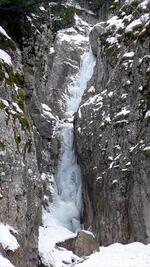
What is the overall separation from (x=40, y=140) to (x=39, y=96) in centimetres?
331

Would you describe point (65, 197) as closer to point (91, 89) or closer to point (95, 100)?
point (95, 100)

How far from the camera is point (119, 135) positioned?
23.3 m

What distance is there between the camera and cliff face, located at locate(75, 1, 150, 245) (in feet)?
70.4

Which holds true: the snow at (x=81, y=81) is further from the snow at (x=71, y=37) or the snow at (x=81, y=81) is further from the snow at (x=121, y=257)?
the snow at (x=121, y=257)

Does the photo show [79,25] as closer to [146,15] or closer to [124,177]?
[146,15]

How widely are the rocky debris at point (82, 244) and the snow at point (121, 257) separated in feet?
4.31

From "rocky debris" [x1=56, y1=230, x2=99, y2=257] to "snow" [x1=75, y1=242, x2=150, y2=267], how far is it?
1313 millimetres

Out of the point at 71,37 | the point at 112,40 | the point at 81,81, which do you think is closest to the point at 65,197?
the point at 112,40

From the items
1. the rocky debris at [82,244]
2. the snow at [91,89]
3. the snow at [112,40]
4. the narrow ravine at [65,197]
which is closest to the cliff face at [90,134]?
the snow at [91,89]

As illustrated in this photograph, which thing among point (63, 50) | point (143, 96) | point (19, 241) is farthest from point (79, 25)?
point (19, 241)

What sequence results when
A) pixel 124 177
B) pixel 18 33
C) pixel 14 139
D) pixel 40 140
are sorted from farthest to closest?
pixel 40 140
pixel 18 33
pixel 124 177
pixel 14 139

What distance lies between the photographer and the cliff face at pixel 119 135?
21.5 m

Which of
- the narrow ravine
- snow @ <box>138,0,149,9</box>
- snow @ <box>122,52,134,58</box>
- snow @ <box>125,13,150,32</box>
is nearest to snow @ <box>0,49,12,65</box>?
snow @ <box>122,52,134,58</box>

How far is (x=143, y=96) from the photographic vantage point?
74.7 feet
